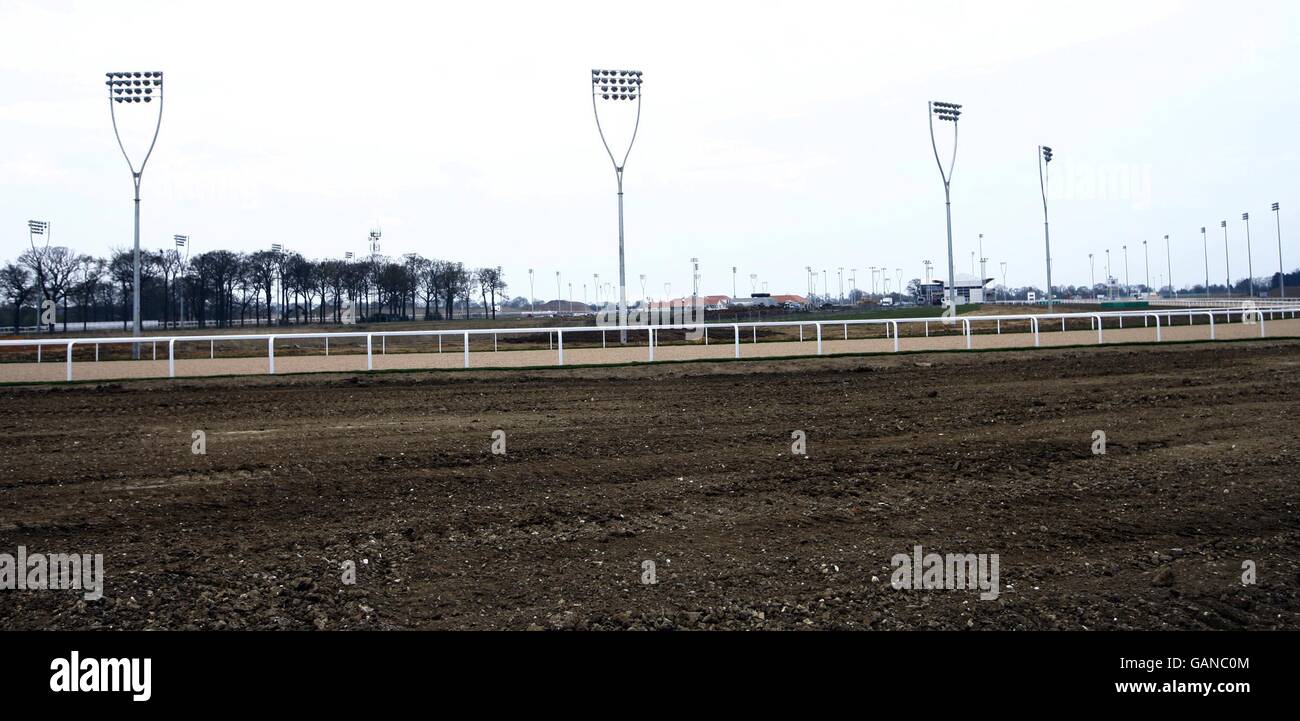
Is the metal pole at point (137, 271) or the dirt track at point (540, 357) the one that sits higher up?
the metal pole at point (137, 271)

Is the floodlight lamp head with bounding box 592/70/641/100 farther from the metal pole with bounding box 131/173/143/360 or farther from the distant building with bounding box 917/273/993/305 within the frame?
the distant building with bounding box 917/273/993/305

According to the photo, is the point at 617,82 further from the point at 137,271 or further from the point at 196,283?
the point at 196,283

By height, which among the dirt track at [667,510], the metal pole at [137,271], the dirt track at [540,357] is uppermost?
the metal pole at [137,271]

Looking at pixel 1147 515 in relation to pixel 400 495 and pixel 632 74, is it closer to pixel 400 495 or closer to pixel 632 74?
pixel 400 495

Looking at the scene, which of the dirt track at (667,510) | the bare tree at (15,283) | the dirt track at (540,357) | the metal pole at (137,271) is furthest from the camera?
the bare tree at (15,283)

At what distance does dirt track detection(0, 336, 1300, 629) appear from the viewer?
5.07 m

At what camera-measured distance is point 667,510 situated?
Result: 705 cm

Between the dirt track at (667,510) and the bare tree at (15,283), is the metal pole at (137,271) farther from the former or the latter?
the bare tree at (15,283)

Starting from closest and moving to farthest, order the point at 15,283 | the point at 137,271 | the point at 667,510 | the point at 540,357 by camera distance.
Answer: the point at 667,510 < the point at 540,357 < the point at 137,271 < the point at 15,283

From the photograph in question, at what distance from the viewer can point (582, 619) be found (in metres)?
4.88

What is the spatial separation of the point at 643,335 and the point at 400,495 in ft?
99.0

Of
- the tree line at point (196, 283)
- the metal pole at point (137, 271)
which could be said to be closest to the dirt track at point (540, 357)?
the metal pole at point (137, 271)

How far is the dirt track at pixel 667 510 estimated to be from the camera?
16.6 feet

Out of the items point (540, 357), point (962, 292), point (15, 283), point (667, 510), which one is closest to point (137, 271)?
point (540, 357)
